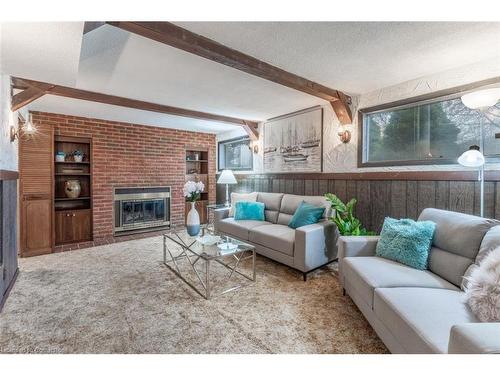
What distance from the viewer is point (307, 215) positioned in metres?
3.01

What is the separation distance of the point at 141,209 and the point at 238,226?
7.83ft

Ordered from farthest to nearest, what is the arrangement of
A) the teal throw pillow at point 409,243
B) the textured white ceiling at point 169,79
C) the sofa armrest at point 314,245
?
the sofa armrest at point 314,245, the textured white ceiling at point 169,79, the teal throw pillow at point 409,243

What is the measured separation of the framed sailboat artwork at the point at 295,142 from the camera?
147 inches

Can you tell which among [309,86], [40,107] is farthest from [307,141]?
[40,107]

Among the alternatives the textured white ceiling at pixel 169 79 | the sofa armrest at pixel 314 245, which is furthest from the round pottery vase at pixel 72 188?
the sofa armrest at pixel 314 245

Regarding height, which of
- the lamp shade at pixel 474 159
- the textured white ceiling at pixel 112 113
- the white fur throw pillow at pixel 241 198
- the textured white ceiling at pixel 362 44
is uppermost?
the textured white ceiling at pixel 112 113

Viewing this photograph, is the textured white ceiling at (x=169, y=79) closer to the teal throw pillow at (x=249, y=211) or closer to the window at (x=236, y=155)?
the window at (x=236, y=155)

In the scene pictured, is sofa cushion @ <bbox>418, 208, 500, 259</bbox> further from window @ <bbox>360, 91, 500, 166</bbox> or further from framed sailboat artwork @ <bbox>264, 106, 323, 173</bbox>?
framed sailboat artwork @ <bbox>264, 106, 323, 173</bbox>

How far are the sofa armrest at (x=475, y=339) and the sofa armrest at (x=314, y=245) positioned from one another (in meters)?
1.63

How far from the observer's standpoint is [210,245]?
271 cm

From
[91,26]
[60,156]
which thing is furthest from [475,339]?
[60,156]

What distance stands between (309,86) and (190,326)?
2.62 meters

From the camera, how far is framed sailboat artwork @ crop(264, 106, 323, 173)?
3729mm
